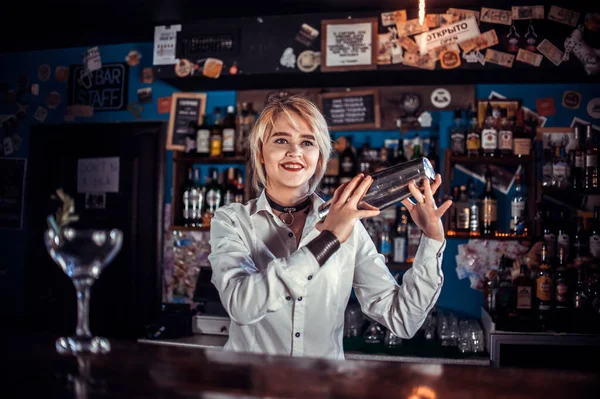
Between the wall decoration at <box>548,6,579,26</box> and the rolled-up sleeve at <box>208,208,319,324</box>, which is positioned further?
the wall decoration at <box>548,6,579,26</box>

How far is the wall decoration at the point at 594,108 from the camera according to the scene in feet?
11.0

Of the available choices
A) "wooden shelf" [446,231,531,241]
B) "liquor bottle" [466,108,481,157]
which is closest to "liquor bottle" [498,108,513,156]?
"liquor bottle" [466,108,481,157]

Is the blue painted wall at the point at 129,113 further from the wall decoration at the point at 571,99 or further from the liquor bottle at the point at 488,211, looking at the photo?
the liquor bottle at the point at 488,211

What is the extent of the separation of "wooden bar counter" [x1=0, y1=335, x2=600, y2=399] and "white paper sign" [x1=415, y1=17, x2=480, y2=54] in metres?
2.46

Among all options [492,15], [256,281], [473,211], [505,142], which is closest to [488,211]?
[473,211]

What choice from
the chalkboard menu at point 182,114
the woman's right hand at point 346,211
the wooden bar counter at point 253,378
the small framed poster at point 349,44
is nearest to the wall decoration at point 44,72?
the chalkboard menu at point 182,114

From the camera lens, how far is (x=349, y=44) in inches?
124

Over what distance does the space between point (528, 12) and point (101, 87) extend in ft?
10.4

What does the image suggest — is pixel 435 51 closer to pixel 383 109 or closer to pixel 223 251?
pixel 383 109

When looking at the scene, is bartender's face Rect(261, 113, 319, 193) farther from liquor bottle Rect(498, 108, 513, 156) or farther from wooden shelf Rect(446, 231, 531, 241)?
liquor bottle Rect(498, 108, 513, 156)

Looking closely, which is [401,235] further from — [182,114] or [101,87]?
[101,87]

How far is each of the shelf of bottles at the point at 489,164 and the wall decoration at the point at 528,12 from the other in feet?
1.92

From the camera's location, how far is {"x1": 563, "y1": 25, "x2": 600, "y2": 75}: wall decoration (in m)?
3.01

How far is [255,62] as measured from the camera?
3.26 metres
